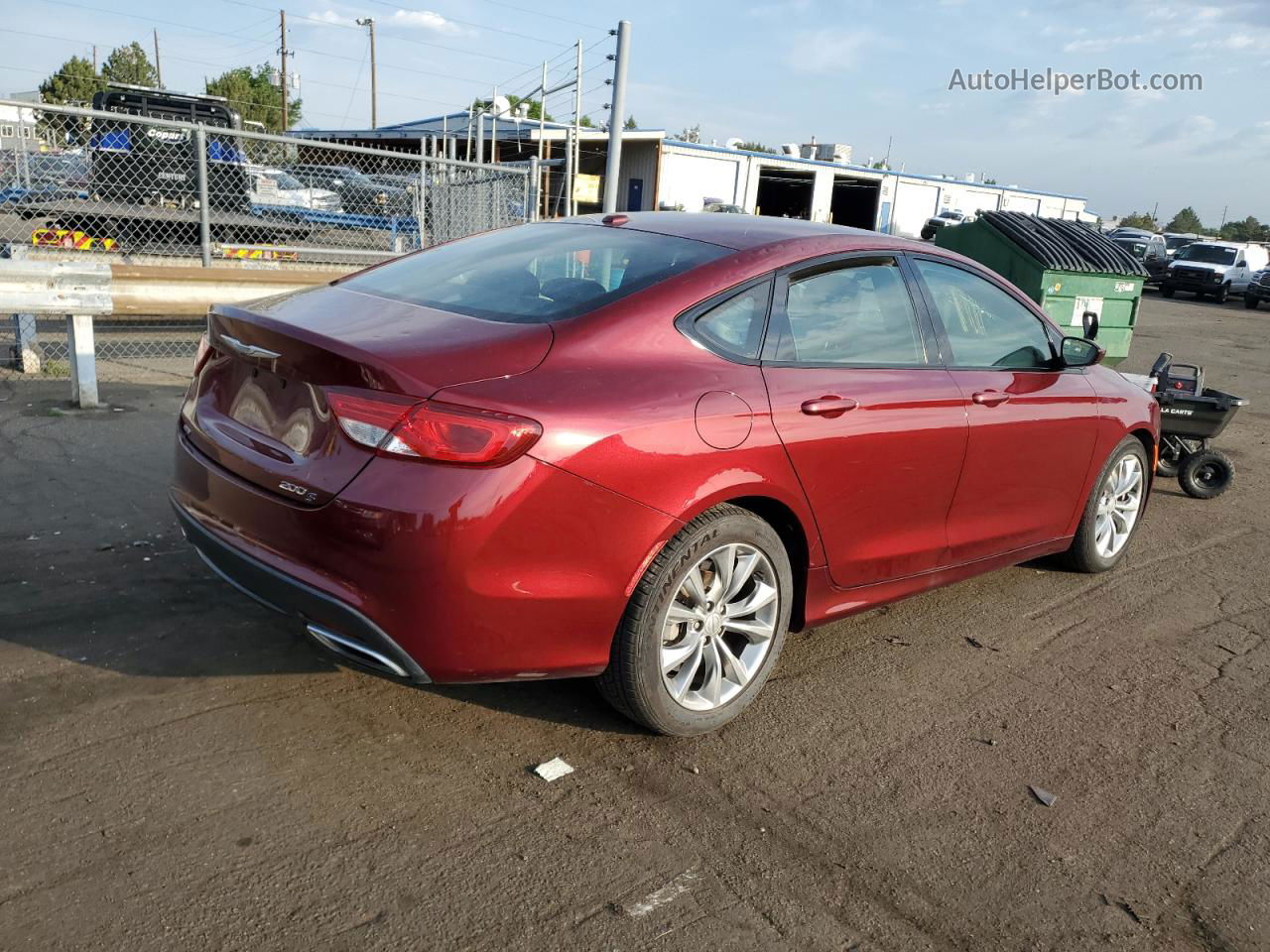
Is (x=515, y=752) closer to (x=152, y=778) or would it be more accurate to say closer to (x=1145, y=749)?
(x=152, y=778)

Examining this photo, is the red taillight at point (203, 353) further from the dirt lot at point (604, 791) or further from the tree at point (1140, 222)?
the tree at point (1140, 222)

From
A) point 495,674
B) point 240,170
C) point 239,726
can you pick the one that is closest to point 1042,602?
point 495,674

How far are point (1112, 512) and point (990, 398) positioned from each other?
1572 mm

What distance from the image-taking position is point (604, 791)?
3.04m

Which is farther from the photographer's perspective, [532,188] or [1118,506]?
[532,188]

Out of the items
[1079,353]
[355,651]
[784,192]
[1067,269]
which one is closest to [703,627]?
[355,651]

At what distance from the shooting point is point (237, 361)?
3.24 metres

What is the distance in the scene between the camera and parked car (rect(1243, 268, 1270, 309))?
30.3 m

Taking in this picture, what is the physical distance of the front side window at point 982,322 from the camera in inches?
165

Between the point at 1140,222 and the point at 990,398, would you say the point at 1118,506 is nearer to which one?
the point at 990,398

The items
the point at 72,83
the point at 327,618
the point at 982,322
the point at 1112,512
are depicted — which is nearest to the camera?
the point at 327,618

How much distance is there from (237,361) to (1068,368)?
363 centimetres

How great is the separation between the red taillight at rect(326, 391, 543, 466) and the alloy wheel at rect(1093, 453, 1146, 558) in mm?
3517

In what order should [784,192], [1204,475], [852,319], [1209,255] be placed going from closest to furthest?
1. [852,319]
2. [1204,475]
3. [1209,255]
4. [784,192]
